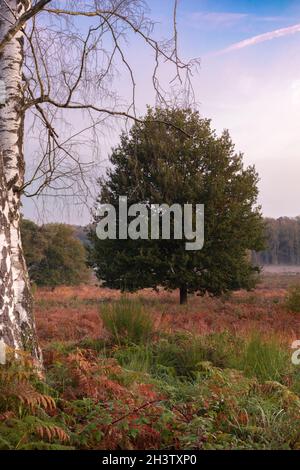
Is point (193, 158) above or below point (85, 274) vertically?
above

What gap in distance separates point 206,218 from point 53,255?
23161 mm

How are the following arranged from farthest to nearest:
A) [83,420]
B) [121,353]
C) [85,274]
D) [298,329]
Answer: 1. [85,274]
2. [298,329]
3. [121,353]
4. [83,420]

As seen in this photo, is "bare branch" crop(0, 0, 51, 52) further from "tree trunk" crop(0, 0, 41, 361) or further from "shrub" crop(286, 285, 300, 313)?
"shrub" crop(286, 285, 300, 313)

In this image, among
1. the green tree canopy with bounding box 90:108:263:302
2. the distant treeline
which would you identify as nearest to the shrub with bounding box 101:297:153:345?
the green tree canopy with bounding box 90:108:263:302

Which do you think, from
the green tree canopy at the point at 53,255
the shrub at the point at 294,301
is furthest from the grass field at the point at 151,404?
the green tree canopy at the point at 53,255

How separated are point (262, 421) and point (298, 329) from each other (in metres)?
8.54

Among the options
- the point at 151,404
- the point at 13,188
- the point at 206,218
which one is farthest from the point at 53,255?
the point at 151,404

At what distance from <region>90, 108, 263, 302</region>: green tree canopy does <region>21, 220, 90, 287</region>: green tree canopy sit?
17.4 metres

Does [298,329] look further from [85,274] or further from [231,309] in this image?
[85,274]

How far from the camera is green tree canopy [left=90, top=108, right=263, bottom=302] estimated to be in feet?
57.5

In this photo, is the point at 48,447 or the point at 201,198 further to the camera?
the point at 201,198

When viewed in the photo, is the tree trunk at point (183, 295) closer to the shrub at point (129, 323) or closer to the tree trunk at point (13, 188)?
the shrub at point (129, 323)

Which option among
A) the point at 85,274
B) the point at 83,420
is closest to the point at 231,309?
the point at 83,420

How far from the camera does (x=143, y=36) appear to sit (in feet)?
19.2
